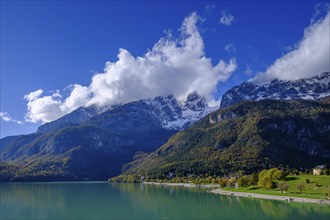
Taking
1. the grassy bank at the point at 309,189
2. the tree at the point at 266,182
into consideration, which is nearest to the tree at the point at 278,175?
the grassy bank at the point at 309,189

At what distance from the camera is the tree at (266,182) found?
126887mm

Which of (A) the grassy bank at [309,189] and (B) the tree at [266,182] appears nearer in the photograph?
(A) the grassy bank at [309,189]

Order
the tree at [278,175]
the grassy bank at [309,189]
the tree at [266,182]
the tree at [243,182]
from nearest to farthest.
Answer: the grassy bank at [309,189] < the tree at [266,182] < the tree at [278,175] < the tree at [243,182]

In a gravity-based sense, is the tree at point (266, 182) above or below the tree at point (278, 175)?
below

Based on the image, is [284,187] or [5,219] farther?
[284,187]

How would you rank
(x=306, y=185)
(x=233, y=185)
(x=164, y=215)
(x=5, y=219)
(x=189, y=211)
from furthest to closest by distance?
(x=233, y=185) < (x=306, y=185) < (x=189, y=211) < (x=164, y=215) < (x=5, y=219)

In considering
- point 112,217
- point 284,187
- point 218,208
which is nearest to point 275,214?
point 218,208

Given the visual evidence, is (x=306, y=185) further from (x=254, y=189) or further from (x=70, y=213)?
(x=70, y=213)

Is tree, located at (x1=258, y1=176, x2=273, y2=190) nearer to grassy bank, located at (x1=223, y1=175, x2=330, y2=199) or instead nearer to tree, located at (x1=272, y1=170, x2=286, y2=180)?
grassy bank, located at (x1=223, y1=175, x2=330, y2=199)

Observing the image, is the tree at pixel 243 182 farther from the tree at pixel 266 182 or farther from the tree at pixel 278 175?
the tree at pixel 278 175

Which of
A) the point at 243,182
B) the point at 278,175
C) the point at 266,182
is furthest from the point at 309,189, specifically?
the point at 243,182

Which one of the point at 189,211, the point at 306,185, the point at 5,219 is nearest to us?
the point at 5,219

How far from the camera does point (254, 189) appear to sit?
5379 inches

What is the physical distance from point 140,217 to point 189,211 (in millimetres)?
15435
